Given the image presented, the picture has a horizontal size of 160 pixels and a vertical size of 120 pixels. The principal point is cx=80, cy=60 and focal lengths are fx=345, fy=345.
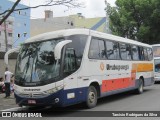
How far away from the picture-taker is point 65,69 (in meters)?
11.7

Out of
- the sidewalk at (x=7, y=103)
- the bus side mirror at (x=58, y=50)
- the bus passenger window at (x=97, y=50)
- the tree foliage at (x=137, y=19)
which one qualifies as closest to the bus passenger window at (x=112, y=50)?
the bus passenger window at (x=97, y=50)

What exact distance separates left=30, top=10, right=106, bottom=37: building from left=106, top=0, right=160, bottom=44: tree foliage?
116 ft

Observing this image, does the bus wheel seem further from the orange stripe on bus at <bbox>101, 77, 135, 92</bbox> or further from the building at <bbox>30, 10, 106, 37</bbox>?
the building at <bbox>30, 10, 106, 37</bbox>

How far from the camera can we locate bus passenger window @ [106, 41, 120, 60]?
14.8 metres

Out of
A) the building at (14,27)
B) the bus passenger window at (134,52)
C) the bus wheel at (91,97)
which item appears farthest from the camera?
the building at (14,27)

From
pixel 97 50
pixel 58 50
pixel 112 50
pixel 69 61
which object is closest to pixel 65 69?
pixel 69 61

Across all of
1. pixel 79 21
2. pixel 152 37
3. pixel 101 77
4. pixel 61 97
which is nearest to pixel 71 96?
pixel 61 97

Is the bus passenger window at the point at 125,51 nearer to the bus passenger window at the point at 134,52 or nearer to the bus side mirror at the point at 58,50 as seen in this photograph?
the bus passenger window at the point at 134,52

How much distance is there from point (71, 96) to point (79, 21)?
2734 inches

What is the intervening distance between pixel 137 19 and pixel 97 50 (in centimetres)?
2316

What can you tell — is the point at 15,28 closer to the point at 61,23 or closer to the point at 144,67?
the point at 61,23

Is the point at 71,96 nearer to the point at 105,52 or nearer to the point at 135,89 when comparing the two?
the point at 105,52

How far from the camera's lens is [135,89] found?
714 inches

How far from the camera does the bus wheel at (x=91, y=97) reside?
12.9 metres
